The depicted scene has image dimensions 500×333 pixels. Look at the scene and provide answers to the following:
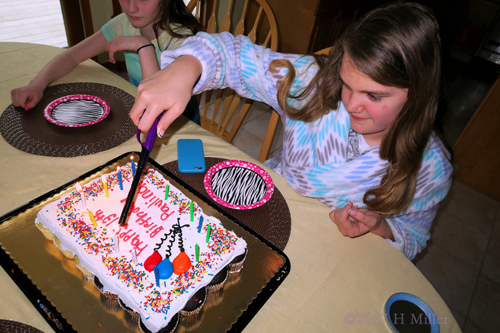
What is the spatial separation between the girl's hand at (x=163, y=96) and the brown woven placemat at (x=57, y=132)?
1.02 feet

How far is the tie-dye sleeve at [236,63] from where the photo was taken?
0.88m

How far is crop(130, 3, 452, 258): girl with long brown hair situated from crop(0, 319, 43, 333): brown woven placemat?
1.40ft

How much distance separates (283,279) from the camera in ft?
2.35

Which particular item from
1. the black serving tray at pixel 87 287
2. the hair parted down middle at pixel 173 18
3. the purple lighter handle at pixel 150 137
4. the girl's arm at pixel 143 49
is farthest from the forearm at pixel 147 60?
the purple lighter handle at pixel 150 137

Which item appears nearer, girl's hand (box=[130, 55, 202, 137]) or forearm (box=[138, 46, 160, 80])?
girl's hand (box=[130, 55, 202, 137])

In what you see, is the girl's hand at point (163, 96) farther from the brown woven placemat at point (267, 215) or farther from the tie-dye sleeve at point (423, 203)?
the tie-dye sleeve at point (423, 203)

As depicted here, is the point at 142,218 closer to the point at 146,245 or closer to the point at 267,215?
the point at 146,245

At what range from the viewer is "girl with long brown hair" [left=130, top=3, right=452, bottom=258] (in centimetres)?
69

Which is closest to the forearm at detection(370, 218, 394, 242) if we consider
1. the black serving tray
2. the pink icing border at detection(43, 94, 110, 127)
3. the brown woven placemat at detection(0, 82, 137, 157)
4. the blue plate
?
the blue plate

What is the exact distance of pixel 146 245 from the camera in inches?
27.2

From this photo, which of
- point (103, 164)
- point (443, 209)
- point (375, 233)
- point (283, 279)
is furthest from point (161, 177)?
point (443, 209)

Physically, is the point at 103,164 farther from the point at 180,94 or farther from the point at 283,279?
the point at 283,279

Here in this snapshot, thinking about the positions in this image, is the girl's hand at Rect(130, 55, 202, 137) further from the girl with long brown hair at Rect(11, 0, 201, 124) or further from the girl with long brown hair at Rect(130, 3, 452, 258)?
the girl with long brown hair at Rect(11, 0, 201, 124)

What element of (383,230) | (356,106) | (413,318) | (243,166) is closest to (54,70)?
(243,166)
